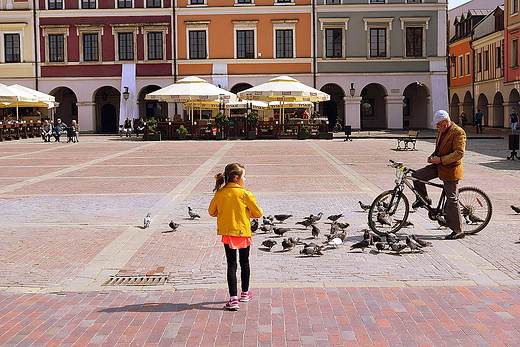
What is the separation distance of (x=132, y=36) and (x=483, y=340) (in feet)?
140

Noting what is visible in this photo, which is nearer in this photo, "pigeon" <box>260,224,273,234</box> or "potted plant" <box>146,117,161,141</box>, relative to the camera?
"pigeon" <box>260,224,273,234</box>

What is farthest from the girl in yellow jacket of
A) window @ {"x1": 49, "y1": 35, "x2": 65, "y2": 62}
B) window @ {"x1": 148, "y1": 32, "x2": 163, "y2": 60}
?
window @ {"x1": 49, "y1": 35, "x2": 65, "y2": 62}

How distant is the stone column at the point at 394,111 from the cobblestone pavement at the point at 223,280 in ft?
104

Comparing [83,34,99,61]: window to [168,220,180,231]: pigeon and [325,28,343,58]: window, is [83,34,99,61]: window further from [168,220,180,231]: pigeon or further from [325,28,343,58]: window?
[168,220,180,231]: pigeon

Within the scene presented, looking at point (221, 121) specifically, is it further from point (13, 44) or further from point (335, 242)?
point (335, 242)

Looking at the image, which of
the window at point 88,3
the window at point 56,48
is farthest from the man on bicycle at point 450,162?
the window at point 56,48

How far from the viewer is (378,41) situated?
4525 centimetres

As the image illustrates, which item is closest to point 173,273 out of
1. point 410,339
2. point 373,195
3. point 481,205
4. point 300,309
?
point 300,309

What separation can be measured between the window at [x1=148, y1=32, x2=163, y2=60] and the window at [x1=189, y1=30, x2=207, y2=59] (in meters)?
1.98

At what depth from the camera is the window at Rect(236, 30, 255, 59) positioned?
148 feet

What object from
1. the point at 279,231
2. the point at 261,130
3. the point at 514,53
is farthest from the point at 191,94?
the point at 279,231

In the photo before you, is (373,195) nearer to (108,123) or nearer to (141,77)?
(141,77)

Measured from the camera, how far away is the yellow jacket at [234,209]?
20.4 ft

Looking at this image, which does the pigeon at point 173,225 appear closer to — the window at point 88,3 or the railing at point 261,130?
the railing at point 261,130
